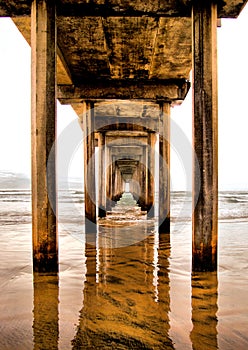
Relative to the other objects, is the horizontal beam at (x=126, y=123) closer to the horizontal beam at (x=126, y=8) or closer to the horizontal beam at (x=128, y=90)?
the horizontal beam at (x=128, y=90)

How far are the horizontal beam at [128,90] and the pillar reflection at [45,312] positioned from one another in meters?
5.02

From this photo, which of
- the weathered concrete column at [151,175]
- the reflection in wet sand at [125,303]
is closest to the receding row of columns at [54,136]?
the reflection in wet sand at [125,303]

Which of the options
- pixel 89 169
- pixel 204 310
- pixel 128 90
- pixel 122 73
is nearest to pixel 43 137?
pixel 204 310

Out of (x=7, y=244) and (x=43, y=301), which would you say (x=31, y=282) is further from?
(x=7, y=244)

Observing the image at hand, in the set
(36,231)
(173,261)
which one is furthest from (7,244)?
(173,261)

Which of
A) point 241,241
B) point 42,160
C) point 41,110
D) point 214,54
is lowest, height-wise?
point 241,241

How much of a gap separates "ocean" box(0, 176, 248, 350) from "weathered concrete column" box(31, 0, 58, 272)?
36 centimetres

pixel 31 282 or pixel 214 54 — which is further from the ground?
pixel 214 54

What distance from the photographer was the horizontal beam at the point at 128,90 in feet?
26.2

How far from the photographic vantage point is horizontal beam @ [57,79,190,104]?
26.2 feet

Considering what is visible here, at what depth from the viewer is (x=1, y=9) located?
435 cm

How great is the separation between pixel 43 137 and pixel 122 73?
4.09 metres

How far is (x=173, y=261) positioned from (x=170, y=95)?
14.4 feet

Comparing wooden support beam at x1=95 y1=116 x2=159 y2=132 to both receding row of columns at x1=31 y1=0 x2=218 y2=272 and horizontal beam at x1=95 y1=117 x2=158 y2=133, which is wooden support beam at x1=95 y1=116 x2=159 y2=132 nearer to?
horizontal beam at x1=95 y1=117 x2=158 y2=133
